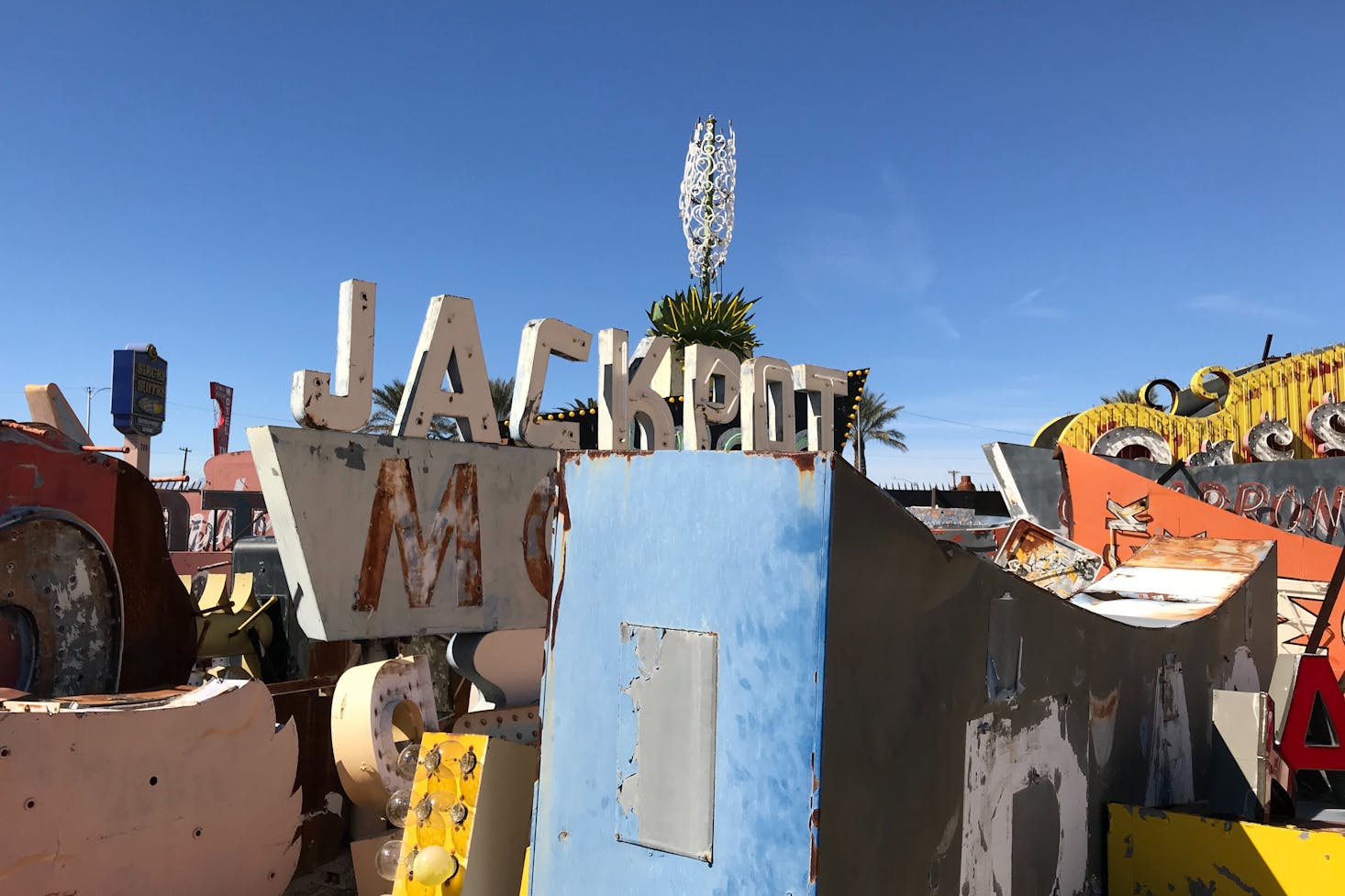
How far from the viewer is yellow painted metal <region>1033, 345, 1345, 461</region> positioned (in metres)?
14.9

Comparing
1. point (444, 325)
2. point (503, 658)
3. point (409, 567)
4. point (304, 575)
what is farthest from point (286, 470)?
point (503, 658)

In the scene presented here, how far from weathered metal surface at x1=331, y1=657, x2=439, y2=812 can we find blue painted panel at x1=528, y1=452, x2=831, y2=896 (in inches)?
98.1

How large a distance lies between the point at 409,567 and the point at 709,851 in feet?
12.6

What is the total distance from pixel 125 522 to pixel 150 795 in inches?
84.5

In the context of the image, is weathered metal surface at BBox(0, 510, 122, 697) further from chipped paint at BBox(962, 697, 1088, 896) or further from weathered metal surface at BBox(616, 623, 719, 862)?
chipped paint at BBox(962, 697, 1088, 896)

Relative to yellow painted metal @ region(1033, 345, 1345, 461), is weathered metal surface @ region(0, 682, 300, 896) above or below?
below

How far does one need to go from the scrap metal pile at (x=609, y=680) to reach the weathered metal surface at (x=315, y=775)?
0.07 feet

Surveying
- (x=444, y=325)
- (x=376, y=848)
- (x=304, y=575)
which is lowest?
(x=376, y=848)

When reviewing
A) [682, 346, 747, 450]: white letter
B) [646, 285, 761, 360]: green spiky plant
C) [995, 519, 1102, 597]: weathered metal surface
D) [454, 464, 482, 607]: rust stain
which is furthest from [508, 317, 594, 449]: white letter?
[646, 285, 761, 360]: green spiky plant

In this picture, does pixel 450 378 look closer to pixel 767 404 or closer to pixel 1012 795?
pixel 767 404

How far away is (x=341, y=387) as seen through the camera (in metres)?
5.61

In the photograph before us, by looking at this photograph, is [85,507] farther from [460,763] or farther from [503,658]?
[460,763]

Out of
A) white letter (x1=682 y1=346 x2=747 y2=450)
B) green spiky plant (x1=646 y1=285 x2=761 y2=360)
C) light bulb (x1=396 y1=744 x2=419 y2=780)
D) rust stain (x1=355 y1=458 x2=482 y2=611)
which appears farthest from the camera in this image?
green spiky plant (x1=646 y1=285 x2=761 y2=360)

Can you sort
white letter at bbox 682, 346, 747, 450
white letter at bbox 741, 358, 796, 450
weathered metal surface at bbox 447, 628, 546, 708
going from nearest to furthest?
weathered metal surface at bbox 447, 628, 546, 708 → white letter at bbox 682, 346, 747, 450 → white letter at bbox 741, 358, 796, 450
